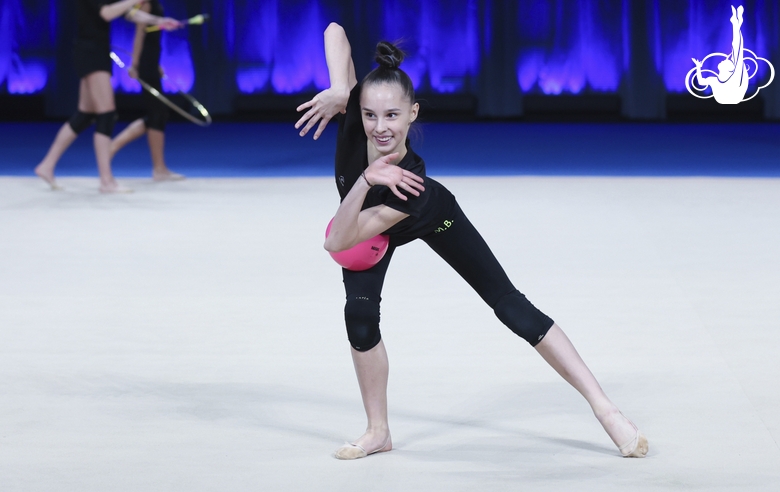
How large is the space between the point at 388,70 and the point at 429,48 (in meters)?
10.4

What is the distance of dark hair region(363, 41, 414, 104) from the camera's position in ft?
8.12

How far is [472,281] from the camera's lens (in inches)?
103

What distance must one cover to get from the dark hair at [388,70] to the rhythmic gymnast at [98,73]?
14.3ft

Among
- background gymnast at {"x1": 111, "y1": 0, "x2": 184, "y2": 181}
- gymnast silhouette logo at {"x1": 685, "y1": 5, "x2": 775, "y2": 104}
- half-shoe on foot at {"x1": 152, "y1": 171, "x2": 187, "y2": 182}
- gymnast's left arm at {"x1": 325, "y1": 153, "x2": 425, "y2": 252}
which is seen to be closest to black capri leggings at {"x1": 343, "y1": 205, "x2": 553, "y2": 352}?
gymnast's left arm at {"x1": 325, "y1": 153, "x2": 425, "y2": 252}

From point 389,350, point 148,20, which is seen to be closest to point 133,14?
point 148,20

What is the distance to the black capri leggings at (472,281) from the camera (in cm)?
254

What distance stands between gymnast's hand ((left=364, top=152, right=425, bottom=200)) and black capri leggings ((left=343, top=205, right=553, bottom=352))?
0.21 meters

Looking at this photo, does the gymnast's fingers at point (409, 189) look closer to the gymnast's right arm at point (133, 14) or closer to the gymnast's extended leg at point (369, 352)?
the gymnast's extended leg at point (369, 352)

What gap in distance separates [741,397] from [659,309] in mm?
1006

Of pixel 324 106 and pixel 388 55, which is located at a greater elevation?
pixel 388 55

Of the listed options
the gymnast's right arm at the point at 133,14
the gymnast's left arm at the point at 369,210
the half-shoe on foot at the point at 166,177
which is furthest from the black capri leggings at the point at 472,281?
the half-shoe on foot at the point at 166,177

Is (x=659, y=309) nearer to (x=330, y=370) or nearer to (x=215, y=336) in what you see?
(x=330, y=370)

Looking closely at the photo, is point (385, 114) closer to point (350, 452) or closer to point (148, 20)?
point (350, 452)

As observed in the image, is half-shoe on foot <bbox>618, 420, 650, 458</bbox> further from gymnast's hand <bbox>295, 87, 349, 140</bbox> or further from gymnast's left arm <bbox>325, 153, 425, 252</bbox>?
gymnast's hand <bbox>295, 87, 349, 140</bbox>
